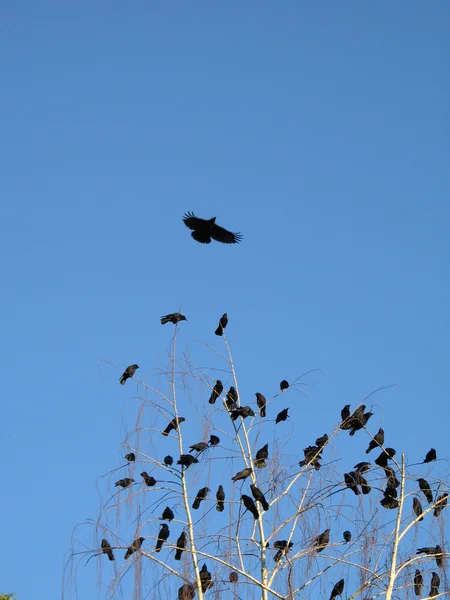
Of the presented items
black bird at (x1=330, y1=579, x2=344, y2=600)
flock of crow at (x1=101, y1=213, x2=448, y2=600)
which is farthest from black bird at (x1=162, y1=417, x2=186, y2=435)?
black bird at (x1=330, y1=579, x2=344, y2=600)

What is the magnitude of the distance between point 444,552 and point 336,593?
0.92 m

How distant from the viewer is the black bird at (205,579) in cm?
970

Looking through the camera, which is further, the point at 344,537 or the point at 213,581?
the point at 344,537

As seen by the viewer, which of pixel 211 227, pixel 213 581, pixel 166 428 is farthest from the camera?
pixel 211 227

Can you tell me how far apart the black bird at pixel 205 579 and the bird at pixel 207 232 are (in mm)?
9357

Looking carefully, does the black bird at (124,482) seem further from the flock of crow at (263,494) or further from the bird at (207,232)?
the bird at (207,232)

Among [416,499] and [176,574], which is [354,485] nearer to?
[416,499]

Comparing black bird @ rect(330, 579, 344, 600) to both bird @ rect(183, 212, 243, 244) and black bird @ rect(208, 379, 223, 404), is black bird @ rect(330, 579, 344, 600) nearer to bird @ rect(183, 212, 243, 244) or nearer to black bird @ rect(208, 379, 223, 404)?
black bird @ rect(208, 379, 223, 404)

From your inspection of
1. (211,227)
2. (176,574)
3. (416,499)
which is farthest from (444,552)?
(211,227)

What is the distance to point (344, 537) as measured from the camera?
32.6ft

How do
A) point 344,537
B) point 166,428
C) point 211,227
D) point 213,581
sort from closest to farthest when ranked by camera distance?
1. point 213,581
2. point 344,537
3. point 166,428
4. point 211,227

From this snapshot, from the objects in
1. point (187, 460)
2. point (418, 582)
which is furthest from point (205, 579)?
point (418, 582)

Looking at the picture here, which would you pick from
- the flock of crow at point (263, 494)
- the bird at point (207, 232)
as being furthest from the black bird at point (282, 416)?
the bird at point (207, 232)

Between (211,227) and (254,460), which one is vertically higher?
(211,227)
